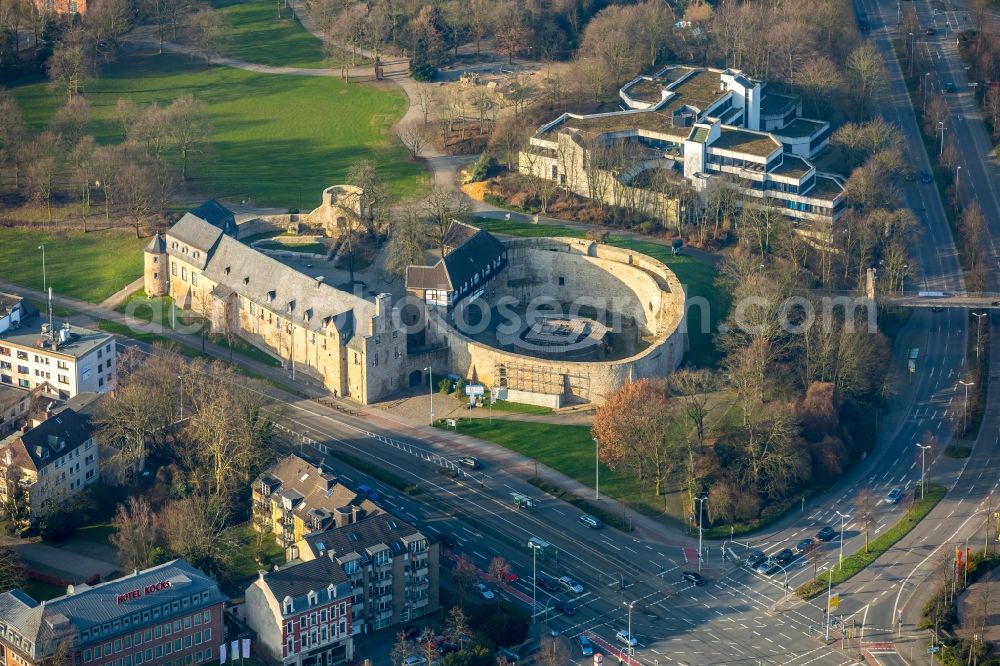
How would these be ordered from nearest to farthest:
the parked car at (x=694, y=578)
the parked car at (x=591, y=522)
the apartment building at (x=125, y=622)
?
the apartment building at (x=125, y=622) → the parked car at (x=694, y=578) → the parked car at (x=591, y=522)

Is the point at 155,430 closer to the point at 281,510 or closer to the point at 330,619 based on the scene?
the point at 281,510

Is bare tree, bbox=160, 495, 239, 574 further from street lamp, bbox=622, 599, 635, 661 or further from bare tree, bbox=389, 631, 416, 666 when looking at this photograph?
street lamp, bbox=622, 599, 635, 661

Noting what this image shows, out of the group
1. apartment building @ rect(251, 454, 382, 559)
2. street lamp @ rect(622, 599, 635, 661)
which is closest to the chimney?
apartment building @ rect(251, 454, 382, 559)

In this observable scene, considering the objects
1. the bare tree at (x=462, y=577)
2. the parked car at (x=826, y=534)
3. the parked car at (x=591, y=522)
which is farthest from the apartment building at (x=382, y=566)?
the parked car at (x=826, y=534)

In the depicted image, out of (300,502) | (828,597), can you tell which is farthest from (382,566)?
(828,597)

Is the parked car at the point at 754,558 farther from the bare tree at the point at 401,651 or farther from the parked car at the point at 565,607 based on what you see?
the bare tree at the point at 401,651
